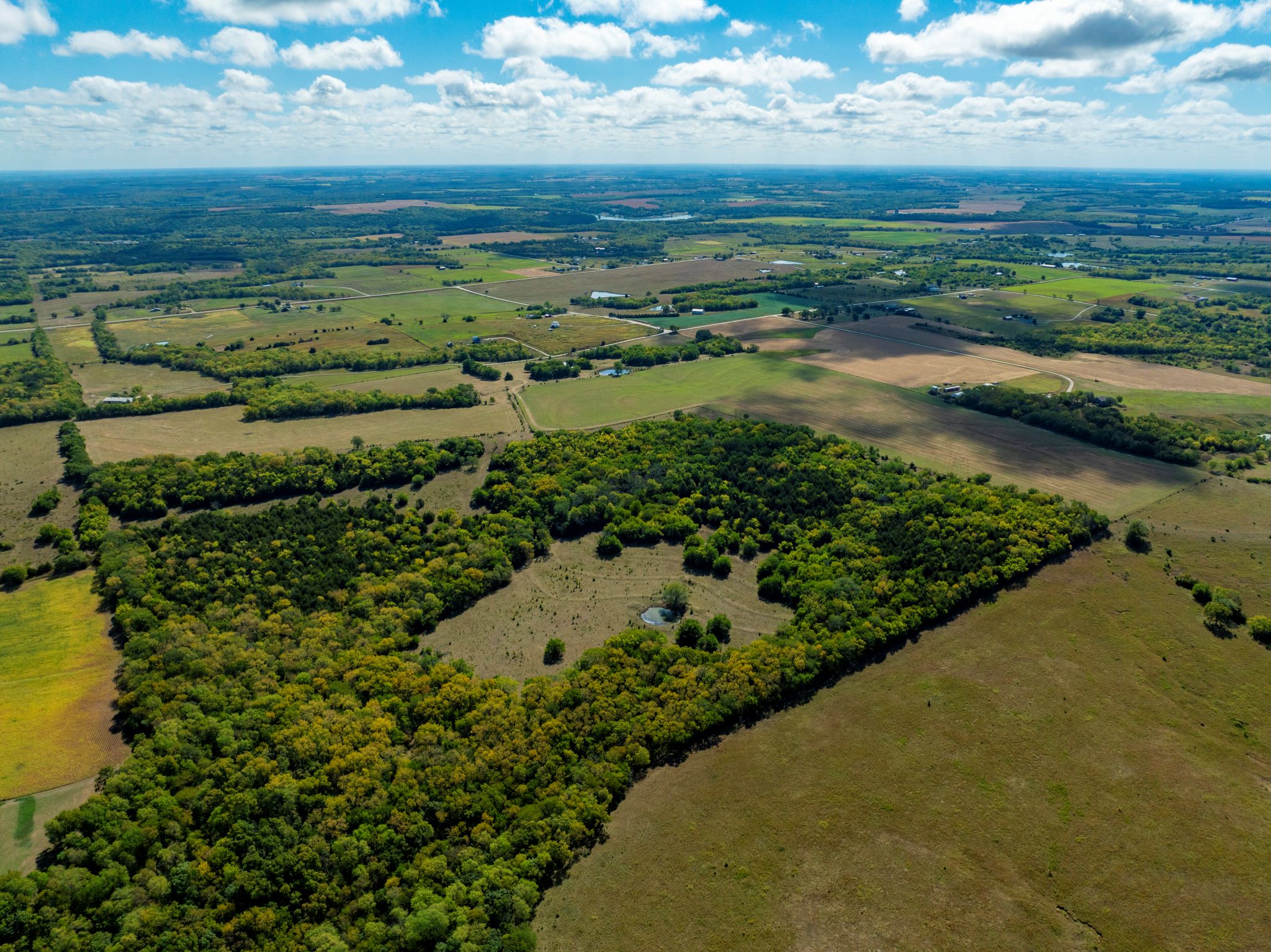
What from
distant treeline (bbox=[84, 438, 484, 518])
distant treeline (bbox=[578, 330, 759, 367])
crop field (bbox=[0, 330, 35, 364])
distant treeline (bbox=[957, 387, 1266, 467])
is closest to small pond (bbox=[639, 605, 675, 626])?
distant treeline (bbox=[84, 438, 484, 518])

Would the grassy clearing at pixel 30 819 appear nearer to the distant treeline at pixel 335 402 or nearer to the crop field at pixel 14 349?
the distant treeline at pixel 335 402

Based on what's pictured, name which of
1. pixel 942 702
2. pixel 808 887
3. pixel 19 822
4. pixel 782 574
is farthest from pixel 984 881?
pixel 19 822

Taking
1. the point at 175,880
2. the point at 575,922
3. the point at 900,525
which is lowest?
the point at 575,922

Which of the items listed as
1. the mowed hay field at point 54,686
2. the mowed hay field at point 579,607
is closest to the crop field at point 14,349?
the mowed hay field at point 54,686

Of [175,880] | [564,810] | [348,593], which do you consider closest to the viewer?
[175,880]

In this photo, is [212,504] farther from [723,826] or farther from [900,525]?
[900,525]
